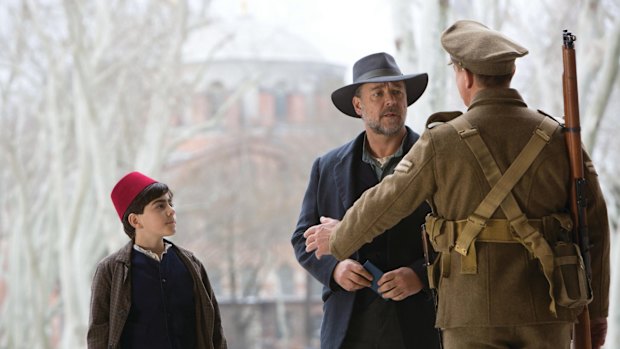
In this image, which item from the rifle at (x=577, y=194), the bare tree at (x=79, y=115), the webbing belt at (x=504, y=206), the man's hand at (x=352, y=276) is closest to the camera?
the webbing belt at (x=504, y=206)

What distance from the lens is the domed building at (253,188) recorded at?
36438mm

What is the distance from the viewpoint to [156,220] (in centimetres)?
425

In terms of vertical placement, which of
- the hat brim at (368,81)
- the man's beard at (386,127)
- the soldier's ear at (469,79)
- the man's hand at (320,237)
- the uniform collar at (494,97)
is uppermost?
the hat brim at (368,81)

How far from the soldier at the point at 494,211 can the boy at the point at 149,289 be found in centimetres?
79

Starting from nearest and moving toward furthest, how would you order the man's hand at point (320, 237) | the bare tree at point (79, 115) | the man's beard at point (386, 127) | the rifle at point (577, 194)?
the rifle at point (577, 194), the man's hand at point (320, 237), the man's beard at point (386, 127), the bare tree at point (79, 115)

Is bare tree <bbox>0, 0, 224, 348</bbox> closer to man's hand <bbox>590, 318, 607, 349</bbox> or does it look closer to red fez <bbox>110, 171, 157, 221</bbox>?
red fez <bbox>110, 171, 157, 221</bbox>

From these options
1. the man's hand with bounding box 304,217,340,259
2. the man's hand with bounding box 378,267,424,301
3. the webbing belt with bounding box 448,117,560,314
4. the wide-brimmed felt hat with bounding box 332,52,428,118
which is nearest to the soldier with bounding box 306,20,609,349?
the webbing belt with bounding box 448,117,560,314

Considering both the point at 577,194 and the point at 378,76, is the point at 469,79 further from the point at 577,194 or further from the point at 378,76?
the point at 378,76

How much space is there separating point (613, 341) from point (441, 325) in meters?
9.78

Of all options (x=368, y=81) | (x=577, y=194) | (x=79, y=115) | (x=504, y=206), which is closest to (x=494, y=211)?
(x=504, y=206)

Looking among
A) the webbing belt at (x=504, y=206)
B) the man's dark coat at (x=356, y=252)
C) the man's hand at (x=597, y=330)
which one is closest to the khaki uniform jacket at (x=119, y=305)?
the man's dark coat at (x=356, y=252)

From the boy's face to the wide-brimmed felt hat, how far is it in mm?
885

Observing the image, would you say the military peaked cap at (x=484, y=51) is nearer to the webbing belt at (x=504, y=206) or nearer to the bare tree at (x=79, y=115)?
the webbing belt at (x=504, y=206)

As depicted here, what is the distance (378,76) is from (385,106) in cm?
13
